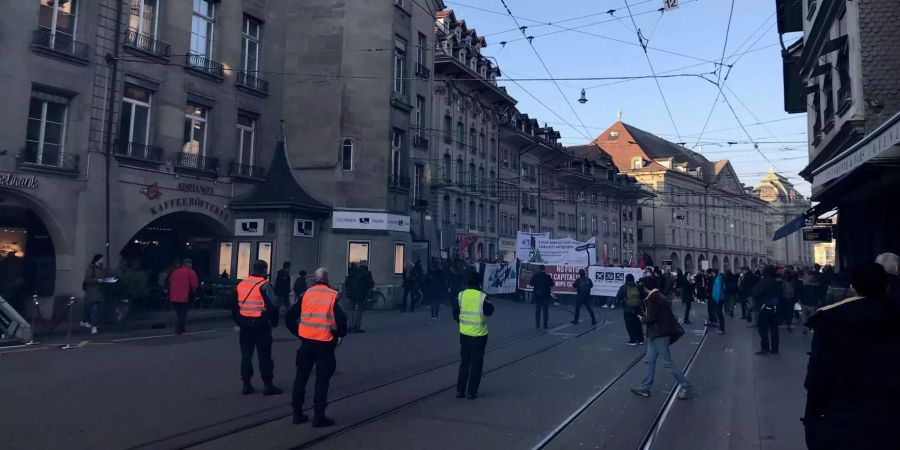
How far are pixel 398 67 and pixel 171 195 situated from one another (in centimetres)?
1112

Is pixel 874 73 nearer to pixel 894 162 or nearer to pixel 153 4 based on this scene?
pixel 894 162

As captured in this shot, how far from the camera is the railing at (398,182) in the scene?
2417cm

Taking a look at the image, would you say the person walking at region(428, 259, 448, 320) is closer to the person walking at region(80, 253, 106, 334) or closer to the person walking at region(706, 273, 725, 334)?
the person walking at region(706, 273, 725, 334)

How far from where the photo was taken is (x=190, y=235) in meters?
22.0

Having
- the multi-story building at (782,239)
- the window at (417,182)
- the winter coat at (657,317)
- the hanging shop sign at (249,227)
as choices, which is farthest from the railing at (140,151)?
the multi-story building at (782,239)

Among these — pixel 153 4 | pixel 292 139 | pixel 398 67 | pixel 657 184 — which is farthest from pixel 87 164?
pixel 657 184

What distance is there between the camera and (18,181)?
47.8 ft

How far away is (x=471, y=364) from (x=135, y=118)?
14.7 metres

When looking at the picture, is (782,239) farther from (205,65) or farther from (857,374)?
(857,374)

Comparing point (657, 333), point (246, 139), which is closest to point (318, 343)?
point (657, 333)

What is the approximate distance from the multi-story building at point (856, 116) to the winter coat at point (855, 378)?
7.15 meters

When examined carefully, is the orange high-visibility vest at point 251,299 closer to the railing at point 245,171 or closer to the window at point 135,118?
the window at point 135,118

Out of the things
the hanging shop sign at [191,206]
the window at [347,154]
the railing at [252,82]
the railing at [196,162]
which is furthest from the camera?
the window at [347,154]

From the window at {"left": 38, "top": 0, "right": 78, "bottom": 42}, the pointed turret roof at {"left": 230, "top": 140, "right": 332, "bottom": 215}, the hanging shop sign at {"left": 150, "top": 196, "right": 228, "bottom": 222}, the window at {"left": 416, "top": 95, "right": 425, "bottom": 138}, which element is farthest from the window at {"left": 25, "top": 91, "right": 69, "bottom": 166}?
the window at {"left": 416, "top": 95, "right": 425, "bottom": 138}
